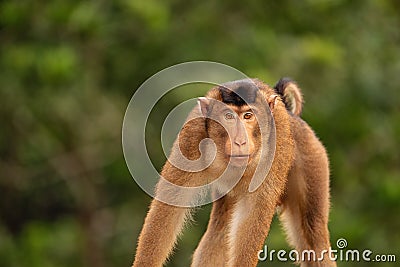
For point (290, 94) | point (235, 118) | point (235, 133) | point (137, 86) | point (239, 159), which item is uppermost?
point (137, 86)

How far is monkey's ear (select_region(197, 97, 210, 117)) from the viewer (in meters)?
5.31

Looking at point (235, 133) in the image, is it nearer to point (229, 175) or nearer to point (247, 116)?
point (247, 116)

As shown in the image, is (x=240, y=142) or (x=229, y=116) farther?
(x=229, y=116)

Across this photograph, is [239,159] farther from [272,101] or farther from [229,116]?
[272,101]

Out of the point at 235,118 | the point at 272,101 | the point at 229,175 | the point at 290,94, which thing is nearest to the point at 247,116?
the point at 235,118

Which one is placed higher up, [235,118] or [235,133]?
[235,118]

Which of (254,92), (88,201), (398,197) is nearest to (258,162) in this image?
(254,92)

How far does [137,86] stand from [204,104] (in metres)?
8.38

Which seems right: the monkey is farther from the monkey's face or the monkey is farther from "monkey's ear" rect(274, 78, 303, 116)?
"monkey's ear" rect(274, 78, 303, 116)

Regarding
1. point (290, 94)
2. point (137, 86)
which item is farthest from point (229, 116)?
point (137, 86)

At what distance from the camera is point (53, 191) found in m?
15.6

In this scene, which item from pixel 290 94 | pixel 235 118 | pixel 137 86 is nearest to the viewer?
pixel 235 118

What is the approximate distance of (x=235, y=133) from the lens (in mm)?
5109

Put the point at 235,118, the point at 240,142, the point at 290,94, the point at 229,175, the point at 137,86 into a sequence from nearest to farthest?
the point at 240,142
the point at 235,118
the point at 229,175
the point at 290,94
the point at 137,86
